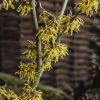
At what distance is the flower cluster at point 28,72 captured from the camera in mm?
3271

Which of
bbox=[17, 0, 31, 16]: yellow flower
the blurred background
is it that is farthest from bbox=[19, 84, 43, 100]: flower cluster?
the blurred background

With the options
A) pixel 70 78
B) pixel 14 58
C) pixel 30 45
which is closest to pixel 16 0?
pixel 30 45

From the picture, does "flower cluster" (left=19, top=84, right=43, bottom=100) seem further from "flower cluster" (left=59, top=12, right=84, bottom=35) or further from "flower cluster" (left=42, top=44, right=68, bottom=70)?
"flower cluster" (left=59, top=12, right=84, bottom=35)

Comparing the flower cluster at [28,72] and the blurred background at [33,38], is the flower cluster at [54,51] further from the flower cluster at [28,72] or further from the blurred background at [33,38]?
the blurred background at [33,38]

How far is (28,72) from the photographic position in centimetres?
330

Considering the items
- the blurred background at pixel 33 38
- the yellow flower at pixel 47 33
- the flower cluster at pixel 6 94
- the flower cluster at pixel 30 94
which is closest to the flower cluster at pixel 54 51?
the yellow flower at pixel 47 33

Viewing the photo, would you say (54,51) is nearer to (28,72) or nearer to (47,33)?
(47,33)

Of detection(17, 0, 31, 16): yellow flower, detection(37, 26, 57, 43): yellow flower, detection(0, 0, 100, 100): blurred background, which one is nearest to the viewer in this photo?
detection(37, 26, 57, 43): yellow flower

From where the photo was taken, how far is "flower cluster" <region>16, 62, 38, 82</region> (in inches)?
129

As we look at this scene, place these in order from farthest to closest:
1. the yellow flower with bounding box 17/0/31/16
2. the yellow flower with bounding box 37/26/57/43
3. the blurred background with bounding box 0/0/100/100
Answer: the blurred background with bounding box 0/0/100/100
the yellow flower with bounding box 17/0/31/16
the yellow flower with bounding box 37/26/57/43

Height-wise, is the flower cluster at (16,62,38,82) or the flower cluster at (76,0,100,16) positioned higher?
the flower cluster at (76,0,100,16)

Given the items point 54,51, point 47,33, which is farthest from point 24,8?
point 54,51

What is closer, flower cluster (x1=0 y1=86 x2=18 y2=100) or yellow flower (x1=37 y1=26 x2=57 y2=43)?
yellow flower (x1=37 y1=26 x2=57 y2=43)

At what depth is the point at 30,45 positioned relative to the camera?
10.9ft
